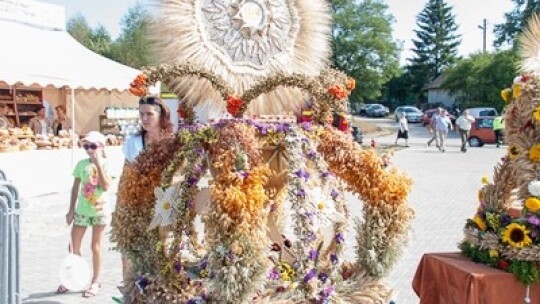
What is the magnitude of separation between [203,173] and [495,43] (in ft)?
188

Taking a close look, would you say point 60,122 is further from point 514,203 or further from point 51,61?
point 514,203

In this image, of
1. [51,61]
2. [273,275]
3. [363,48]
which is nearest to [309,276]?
[273,275]

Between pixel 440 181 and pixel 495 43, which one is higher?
pixel 495 43

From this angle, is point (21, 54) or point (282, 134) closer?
point (282, 134)

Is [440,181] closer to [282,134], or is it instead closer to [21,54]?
[21,54]

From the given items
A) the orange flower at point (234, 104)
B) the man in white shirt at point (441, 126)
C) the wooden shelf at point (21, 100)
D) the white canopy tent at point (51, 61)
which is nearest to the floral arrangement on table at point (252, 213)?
the orange flower at point (234, 104)

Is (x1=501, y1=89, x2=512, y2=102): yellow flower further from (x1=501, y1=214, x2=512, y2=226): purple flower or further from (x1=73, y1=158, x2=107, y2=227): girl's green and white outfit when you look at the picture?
(x1=73, y1=158, x2=107, y2=227): girl's green and white outfit

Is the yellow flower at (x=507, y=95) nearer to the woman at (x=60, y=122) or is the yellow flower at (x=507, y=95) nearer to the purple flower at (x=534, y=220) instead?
the purple flower at (x=534, y=220)

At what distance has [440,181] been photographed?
581 inches

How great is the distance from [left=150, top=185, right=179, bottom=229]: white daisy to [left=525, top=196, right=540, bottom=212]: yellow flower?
7.23 ft

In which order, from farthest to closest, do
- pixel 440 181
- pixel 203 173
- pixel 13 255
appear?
pixel 440 181 → pixel 203 173 → pixel 13 255

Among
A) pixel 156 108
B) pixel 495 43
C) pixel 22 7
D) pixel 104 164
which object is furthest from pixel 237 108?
pixel 495 43

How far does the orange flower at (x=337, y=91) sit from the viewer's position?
402 cm

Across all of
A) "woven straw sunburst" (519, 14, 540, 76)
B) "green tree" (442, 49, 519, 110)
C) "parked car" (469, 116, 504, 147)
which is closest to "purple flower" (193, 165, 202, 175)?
"woven straw sunburst" (519, 14, 540, 76)
